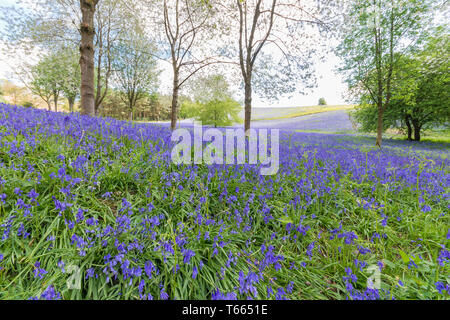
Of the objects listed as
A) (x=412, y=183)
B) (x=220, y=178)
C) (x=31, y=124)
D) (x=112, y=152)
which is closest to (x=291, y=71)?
(x=412, y=183)

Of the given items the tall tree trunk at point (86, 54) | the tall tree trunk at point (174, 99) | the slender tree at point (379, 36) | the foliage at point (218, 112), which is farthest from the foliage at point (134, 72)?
the slender tree at point (379, 36)

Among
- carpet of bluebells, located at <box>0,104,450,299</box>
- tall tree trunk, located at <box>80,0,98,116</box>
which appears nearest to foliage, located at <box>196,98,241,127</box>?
tall tree trunk, located at <box>80,0,98,116</box>

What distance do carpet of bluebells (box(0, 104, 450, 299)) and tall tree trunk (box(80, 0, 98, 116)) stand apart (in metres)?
2.82

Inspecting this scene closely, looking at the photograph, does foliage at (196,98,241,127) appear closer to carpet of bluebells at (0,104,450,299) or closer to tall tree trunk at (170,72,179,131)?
tall tree trunk at (170,72,179,131)

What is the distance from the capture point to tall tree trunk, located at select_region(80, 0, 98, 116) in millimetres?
5512

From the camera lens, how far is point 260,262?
5.71ft

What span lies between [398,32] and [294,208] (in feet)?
48.1

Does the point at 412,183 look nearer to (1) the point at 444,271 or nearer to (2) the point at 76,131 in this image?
(1) the point at 444,271

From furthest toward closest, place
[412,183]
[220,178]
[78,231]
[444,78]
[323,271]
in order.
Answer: [444,78] < [412,183] < [220,178] < [323,271] < [78,231]

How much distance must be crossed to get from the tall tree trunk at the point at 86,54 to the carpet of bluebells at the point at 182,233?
9.25 ft

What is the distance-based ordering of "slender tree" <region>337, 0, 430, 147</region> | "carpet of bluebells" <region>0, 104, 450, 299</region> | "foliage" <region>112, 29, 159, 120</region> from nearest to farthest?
"carpet of bluebells" <region>0, 104, 450, 299</region>
"slender tree" <region>337, 0, 430, 147</region>
"foliage" <region>112, 29, 159, 120</region>

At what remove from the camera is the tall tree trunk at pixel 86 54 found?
18.1 ft

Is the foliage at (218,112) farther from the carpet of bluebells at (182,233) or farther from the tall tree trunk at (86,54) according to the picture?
the carpet of bluebells at (182,233)

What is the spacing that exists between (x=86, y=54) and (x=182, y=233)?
6935mm
